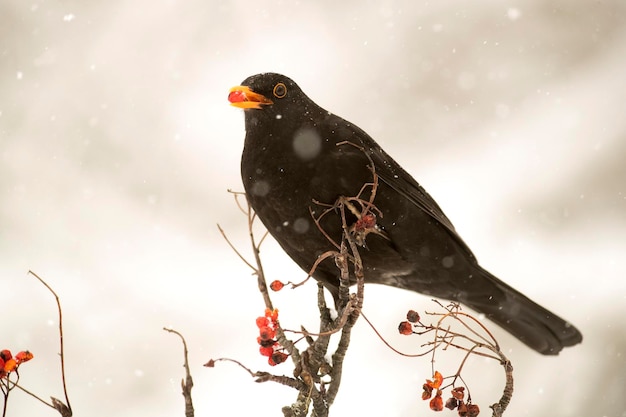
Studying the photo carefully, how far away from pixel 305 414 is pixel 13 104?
13.0 feet

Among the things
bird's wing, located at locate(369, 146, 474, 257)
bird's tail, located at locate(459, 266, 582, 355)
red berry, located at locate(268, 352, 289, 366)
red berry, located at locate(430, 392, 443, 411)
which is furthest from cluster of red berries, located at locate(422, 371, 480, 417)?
bird's tail, located at locate(459, 266, 582, 355)

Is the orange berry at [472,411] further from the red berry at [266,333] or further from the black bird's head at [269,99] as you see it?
the black bird's head at [269,99]

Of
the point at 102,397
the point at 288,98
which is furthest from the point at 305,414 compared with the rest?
the point at 102,397

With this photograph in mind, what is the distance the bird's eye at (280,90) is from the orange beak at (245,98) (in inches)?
2.4

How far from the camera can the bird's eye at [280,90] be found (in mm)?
3148

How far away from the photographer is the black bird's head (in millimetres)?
3068

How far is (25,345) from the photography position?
14.8 ft

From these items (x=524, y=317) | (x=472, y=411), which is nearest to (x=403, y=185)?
(x=524, y=317)

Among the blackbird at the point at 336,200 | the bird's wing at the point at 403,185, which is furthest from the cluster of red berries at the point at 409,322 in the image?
the bird's wing at the point at 403,185

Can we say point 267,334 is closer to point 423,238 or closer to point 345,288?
point 345,288

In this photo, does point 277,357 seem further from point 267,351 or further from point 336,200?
point 336,200

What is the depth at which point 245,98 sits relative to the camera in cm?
296

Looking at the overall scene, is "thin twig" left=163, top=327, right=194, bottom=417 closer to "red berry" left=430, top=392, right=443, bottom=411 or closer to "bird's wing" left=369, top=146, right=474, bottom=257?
Result: "red berry" left=430, top=392, right=443, bottom=411

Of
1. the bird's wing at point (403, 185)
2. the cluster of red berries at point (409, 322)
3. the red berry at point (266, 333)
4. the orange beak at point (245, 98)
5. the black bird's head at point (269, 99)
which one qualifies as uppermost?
the black bird's head at point (269, 99)
